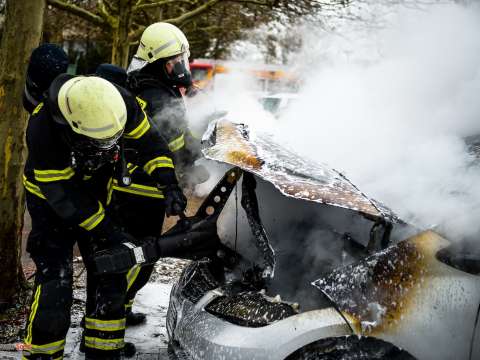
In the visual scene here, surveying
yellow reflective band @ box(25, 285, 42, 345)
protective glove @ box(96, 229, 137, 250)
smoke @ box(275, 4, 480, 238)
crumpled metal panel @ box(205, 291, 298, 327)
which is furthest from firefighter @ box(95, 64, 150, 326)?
crumpled metal panel @ box(205, 291, 298, 327)

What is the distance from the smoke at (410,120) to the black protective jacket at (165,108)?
669 mm

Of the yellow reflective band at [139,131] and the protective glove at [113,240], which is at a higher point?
the yellow reflective band at [139,131]

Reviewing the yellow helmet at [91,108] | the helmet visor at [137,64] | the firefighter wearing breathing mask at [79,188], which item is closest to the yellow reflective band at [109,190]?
the firefighter wearing breathing mask at [79,188]

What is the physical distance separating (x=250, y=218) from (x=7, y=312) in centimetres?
227

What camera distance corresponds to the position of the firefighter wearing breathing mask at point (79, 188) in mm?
2777

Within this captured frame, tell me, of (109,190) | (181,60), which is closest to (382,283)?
(109,190)

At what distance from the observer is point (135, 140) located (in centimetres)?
323

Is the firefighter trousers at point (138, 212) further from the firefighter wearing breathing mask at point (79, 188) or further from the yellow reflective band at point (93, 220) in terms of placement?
the yellow reflective band at point (93, 220)

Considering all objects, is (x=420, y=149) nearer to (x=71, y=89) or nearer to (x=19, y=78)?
(x=71, y=89)

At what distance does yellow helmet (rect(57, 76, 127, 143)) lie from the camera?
272 centimetres

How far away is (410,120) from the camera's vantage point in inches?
142

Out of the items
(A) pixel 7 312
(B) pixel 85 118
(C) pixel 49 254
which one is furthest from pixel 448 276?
(A) pixel 7 312

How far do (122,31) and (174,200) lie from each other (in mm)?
5947

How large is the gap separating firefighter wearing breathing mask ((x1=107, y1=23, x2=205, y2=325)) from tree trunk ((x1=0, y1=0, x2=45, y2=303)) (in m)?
0.83
